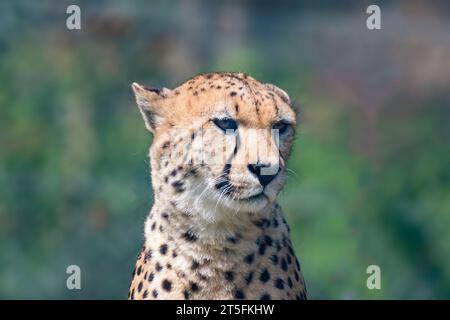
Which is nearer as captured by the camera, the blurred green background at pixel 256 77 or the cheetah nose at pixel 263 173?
the cheetah nose at pixel 263 173

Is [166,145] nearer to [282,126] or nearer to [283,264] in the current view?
[282,126]

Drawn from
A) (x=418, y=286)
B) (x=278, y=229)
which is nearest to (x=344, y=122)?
(x=418, y=286)

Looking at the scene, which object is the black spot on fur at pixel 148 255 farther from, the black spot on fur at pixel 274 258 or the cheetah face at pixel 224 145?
the black spot on fur at pixel 274 258

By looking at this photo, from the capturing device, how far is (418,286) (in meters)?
7.91

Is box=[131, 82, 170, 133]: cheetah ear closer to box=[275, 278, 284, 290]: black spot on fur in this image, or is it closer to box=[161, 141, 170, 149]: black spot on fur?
box=[161, 141, 170, 149]: black spot on fur

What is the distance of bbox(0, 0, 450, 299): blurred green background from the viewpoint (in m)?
7.60

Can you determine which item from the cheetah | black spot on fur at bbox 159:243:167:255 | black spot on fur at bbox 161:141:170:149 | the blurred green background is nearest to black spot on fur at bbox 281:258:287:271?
the cheetah

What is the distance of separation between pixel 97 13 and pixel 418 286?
3134 millimetres

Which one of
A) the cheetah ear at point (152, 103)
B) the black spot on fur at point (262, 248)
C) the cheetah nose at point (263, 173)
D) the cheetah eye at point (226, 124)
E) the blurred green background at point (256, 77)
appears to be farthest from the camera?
the blurred green background at point (256, 77)

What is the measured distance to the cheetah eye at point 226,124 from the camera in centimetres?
390

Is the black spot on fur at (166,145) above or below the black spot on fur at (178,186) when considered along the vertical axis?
above

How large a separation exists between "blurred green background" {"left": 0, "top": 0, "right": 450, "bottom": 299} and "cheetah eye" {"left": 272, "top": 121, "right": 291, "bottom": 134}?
9.28 feet

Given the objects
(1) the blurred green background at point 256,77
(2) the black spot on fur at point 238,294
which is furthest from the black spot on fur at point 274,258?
(1) the blurred green background at point 256,77
